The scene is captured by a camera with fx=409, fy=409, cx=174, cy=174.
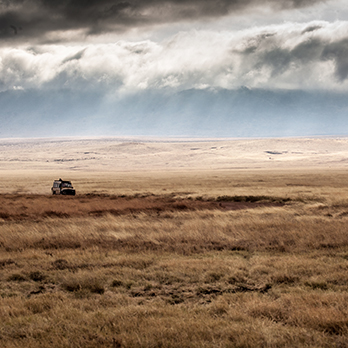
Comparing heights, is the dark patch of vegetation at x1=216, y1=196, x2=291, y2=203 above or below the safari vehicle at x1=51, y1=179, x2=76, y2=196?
below

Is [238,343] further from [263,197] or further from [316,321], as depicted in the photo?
[263,197]

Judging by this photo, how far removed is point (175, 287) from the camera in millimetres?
9008

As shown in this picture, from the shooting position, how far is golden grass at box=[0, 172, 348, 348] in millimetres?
6324

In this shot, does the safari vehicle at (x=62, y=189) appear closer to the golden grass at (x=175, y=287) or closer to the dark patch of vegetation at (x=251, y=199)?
the dark patch of vegetation at (x=251, y=199)

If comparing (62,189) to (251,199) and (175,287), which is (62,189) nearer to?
(251,199)

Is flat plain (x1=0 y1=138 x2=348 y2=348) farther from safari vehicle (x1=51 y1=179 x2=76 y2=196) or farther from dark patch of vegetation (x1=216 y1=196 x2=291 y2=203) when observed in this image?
safari vehicle (x1=51 y1=179 x2=76 y2=196)

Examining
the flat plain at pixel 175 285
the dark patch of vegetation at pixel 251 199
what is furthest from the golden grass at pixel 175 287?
the dark patch of vegetation at pixel 251 199

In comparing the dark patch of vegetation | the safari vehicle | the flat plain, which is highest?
the safari vehicle

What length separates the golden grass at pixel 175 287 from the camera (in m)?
6.32

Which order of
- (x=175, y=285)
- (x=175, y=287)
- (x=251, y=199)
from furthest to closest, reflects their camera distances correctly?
(x=251, y=199), (x=175, y=285), (x=175, y=287)

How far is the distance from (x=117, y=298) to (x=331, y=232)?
31.8 feet

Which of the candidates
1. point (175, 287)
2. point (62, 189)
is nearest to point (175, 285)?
point (175, 287)

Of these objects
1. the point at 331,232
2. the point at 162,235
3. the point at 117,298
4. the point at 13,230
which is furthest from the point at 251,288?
the point at 13,230

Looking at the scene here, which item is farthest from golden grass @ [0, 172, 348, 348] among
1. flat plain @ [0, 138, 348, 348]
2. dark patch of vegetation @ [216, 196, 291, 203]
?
dark patch of vegetation @ [216, 196, 291, 203]
